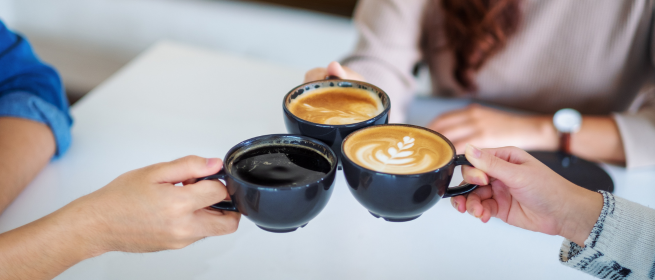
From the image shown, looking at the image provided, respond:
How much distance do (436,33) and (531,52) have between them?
26cm

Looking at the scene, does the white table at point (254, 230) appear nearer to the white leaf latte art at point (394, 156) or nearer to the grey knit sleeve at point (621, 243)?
the grey knit sleeve at point (621, 243)

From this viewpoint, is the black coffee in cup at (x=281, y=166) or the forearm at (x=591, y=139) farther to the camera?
the forearm at (x=591, y=139)

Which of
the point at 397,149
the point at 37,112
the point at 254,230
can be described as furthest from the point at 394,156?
the point at 37,112

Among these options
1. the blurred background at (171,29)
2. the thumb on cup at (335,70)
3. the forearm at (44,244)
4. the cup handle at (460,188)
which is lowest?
the blurred background at (171,29)

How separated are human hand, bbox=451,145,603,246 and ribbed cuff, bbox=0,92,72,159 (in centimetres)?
73

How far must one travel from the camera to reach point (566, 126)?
104cm

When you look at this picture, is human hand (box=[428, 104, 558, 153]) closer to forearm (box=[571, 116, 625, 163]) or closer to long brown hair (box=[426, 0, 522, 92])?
forearm (box=[571, 116, 625, 163])

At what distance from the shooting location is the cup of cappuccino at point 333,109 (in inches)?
25.8

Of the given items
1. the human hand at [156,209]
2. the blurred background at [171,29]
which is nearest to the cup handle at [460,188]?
the human hand at [156,209]

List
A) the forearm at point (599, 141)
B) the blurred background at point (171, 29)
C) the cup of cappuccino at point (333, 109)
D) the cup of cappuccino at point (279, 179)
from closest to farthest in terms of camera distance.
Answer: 1. the cup of cappuccino at point (279, 179)
2. the cup of cappuccino at point (333, 109)
3. the forearm at point (599, 141)
4. the blurred background at point (171, 29)

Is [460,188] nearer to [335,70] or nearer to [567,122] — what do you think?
[335,70]

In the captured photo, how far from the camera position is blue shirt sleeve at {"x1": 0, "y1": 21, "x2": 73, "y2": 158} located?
0.84 m

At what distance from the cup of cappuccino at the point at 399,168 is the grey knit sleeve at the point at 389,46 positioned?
0.53m

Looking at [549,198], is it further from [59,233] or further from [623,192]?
[59,233]
